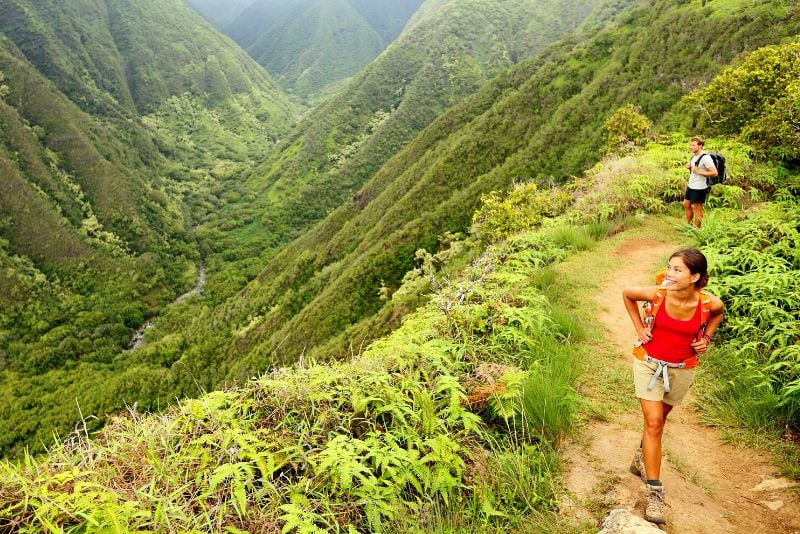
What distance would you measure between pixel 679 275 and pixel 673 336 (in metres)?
0.57

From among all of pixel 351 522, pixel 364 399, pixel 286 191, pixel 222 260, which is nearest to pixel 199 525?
pixel 351 522

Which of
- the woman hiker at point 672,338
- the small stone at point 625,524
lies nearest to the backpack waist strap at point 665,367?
the woman hiker at point 672,338

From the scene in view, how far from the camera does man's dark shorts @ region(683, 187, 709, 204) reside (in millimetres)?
10209

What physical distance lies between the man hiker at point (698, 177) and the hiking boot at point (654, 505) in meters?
8.02

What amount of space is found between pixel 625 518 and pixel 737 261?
5.70 m

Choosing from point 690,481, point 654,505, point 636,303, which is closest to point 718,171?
point 636,303

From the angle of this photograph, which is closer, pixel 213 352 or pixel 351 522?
pixel 351 522

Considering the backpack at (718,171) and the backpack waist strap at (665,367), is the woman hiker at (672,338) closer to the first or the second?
the backpack waist strap at (665,367)

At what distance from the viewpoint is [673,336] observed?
4207 mm

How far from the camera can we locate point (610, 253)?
10.4 m

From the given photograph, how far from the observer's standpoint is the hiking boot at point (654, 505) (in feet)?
11.9

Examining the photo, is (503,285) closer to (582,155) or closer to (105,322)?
(582,155)

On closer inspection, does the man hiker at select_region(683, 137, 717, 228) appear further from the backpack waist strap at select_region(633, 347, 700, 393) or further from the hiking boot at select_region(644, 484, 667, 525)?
the hiking boot at select_region(644, 484, 667, 525)

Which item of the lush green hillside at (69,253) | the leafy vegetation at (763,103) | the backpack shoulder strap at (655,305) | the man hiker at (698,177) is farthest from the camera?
the lush green hillside at (69,253)
